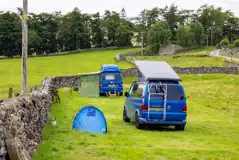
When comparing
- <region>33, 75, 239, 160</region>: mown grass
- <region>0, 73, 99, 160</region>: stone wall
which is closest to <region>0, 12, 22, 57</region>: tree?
<region>33, 75, 239, 160</region>: mown grass

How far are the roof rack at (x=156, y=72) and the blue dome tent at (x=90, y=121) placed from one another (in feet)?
9.78

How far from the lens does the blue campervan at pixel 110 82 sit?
3900 centimetres

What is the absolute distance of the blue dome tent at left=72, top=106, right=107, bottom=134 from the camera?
616 inches

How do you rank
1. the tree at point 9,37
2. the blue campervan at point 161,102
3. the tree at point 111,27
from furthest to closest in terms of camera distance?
the tree at point 111,27 < the tree at point 9,37 < the blue campervan at point 161,102

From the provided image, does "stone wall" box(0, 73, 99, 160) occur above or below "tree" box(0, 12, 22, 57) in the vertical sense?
below

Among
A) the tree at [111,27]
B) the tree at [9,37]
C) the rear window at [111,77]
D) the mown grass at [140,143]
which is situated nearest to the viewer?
the mown grass at [140,143]

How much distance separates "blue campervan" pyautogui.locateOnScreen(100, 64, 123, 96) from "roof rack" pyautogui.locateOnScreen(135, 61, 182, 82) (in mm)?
19228

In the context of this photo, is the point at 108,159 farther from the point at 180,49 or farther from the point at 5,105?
the point at 180,49

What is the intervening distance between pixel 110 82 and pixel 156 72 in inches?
831

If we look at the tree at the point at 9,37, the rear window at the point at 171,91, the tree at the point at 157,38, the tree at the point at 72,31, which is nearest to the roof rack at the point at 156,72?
the rear window at the point at 171,91

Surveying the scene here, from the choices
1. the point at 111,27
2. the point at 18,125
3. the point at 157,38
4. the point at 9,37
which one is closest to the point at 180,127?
the point at 18,125

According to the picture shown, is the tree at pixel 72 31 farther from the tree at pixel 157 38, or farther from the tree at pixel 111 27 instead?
the tree at pixel 157 38

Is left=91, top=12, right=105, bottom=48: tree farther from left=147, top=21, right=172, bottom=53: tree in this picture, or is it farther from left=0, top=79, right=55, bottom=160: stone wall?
left=0, top=79, right=55, bottom=160: stone wall

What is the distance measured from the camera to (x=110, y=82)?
39219 millimetres
